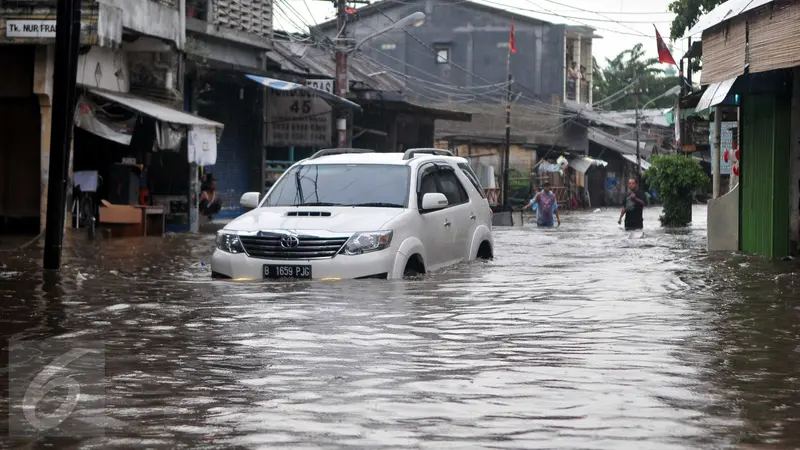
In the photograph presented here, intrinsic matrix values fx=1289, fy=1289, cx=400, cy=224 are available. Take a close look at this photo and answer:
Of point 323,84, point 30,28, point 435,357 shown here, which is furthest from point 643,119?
point 435,357

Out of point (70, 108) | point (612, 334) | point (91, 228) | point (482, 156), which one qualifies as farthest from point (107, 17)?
point (482, 156)

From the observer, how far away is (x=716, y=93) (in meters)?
18.2

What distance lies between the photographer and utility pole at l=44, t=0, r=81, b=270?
551 inches

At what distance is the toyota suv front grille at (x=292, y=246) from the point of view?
12.8 m

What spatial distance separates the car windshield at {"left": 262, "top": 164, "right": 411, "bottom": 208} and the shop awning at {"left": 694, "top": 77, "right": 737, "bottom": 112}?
549 centimetres

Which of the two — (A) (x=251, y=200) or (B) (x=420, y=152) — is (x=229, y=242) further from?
(B) (x=420, y=152)

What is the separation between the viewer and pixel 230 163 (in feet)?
113

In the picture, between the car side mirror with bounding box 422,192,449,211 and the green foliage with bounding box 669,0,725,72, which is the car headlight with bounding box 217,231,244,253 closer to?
Result: the car side mirror with bounding box 422,192,449,211

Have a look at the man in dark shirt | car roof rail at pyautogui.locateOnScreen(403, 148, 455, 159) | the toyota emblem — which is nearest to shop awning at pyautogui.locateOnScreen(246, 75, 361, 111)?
the man in dark shirt

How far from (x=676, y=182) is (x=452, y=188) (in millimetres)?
19838

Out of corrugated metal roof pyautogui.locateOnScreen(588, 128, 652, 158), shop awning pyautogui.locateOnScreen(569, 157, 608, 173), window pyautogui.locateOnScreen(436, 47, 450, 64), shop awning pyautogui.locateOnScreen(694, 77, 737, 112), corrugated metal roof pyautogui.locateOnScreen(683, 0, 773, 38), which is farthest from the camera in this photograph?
corrugated metal roof pyautogui.locateOnScreen(588, 128, 652, 158)

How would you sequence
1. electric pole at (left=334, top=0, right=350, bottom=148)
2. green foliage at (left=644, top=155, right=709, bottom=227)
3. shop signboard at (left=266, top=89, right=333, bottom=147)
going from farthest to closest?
1. shop signboard at (left=266, top=89, right=333, bottom=147)
2. green foliage at (left=644, top=155, right=709, bottom=227)
3. electric pole at (left=334, top=0, right=350, bottom=148)

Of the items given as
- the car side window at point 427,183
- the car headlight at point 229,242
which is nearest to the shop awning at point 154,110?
the car side window at point 427,183

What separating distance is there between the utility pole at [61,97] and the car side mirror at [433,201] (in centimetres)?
406
